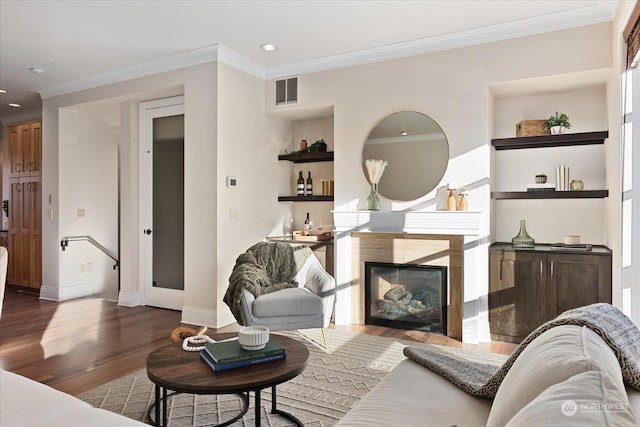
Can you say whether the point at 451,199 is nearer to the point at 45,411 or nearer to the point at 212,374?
the point at 212,374

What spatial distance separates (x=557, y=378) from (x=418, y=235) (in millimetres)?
3116

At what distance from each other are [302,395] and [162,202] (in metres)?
3.25

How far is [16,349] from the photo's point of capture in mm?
3664

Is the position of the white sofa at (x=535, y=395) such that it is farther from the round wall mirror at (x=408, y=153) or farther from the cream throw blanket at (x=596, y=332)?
the round wall mirror at (x=408, y=153)

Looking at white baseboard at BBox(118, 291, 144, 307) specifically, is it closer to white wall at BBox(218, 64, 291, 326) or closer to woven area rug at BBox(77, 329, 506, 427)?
white wall at BBox(218, 64, 291, 326)

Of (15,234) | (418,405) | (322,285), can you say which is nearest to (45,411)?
(418,405)

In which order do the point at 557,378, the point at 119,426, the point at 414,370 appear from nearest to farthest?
the point at 557,378
the point at 119,426
the point at 414,370

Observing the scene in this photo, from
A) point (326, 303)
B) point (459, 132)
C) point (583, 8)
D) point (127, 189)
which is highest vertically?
point (583, 8)

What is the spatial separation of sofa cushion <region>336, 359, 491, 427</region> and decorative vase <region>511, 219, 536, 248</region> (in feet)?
8.35

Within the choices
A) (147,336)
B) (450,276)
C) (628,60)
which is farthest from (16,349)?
(628,60)

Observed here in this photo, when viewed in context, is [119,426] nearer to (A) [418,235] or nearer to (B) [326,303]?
(B) [326,303]

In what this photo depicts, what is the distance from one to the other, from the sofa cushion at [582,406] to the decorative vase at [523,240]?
10.7 feet

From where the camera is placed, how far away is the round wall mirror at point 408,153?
4.20 m

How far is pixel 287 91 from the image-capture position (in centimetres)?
491
